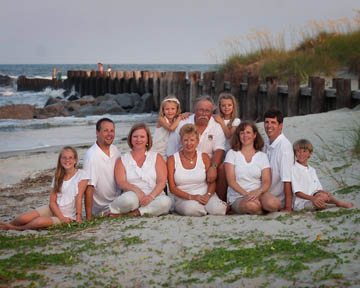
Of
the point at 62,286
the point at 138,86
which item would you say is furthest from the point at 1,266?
the point at 138,86

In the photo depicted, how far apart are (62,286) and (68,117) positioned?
1659cm

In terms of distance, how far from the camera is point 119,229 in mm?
4688

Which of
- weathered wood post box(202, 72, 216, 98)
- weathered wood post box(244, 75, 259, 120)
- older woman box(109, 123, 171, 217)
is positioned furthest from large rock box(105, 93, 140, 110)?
older woman box(109, 123, 171, 217)

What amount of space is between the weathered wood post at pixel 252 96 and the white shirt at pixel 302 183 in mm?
7259

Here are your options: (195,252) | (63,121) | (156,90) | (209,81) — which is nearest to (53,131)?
(63,121)

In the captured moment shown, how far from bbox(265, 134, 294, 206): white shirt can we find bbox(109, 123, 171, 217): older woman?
1.20m

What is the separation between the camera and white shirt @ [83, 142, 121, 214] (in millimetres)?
5535

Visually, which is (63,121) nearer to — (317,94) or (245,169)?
(317,94)

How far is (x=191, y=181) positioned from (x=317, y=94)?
5497 mm

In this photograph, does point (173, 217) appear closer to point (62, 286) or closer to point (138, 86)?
point (62, 286)

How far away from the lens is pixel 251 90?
1241 centimetres

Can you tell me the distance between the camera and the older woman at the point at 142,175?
17.7 feet

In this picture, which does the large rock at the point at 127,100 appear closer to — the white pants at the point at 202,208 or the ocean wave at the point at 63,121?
the ocean wave at the point at 63,121

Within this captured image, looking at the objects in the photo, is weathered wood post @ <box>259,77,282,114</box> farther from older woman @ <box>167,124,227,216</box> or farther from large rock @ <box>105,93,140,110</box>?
large rock @ <box>105,93,140,110</box>
